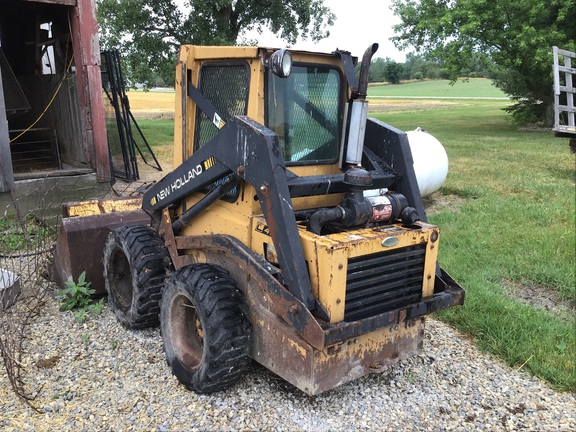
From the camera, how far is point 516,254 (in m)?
6.89

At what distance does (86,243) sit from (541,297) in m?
4.76

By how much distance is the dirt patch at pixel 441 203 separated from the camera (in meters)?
9.52

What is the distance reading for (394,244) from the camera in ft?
11.6

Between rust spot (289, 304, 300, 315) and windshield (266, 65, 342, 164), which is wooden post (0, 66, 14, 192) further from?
rust spot (289, 304, 300, 315)

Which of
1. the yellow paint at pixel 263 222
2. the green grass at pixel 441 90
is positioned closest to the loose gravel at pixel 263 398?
the yellow paint at pixel 263 222

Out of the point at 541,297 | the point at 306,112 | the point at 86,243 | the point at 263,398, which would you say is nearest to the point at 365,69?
the point at 306,112

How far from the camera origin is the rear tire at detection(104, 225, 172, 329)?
4.45m

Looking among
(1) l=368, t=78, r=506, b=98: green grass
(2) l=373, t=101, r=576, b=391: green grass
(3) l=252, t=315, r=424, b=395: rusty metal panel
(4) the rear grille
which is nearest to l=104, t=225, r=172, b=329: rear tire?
(3) l=252, t=315, r=424, b=395: rusty metal panel

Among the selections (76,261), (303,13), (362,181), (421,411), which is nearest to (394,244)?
(362,181)

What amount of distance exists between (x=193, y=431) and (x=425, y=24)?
20794 millimetres

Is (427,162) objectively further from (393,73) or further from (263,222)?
(393,73)

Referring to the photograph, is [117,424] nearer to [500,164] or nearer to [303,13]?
[500,164]

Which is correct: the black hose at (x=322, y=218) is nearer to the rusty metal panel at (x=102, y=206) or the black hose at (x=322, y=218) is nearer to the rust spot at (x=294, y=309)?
the rust spot at (x=294, y=309)

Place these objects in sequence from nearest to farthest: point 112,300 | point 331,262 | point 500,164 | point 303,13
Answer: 1. point 331,262
2. point 112,300
3. point 500,164
4. point 303,13
